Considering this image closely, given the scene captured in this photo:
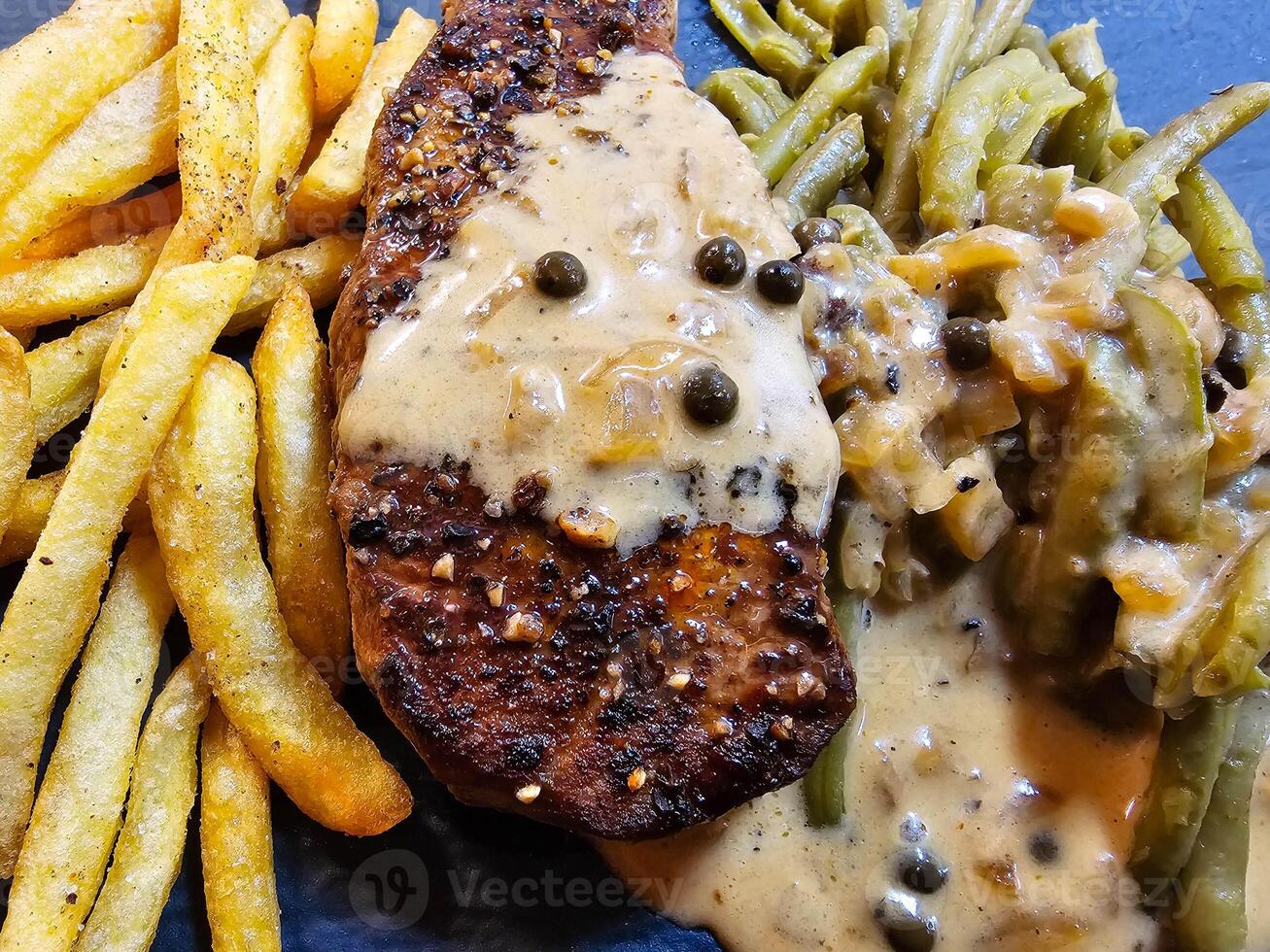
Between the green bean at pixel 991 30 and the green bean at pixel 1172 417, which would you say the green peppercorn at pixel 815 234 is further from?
the green bean at pixel 991 30

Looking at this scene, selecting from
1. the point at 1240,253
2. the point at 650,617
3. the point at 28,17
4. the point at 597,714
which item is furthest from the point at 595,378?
the point at 28,17

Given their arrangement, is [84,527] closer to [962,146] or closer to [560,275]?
[560,275]

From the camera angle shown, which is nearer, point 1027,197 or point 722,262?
point 722,262

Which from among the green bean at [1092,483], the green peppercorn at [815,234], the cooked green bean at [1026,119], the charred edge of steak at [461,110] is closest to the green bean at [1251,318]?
the green bean at [1092,483]

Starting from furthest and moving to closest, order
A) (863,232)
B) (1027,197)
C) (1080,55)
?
(1080,55)
(863,232)
(1027,197)

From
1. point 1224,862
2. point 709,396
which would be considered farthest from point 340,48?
point 1224,862

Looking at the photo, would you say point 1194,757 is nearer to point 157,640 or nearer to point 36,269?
point 157,640
